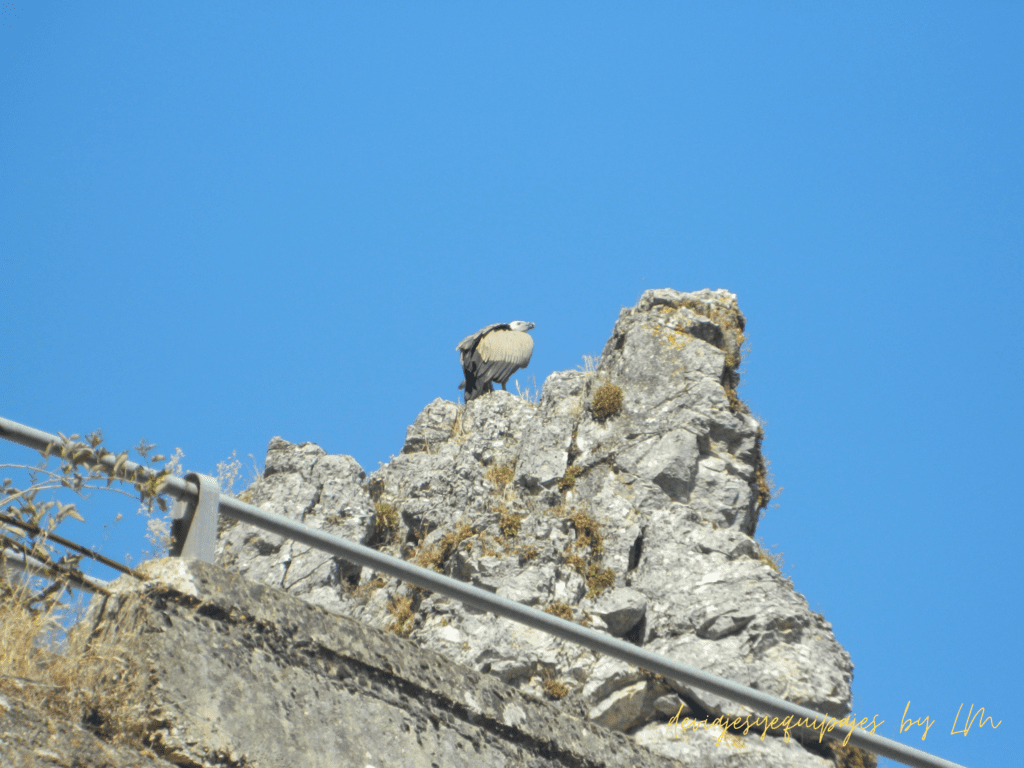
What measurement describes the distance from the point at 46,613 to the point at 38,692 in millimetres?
328

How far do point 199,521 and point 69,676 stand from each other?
570 mm

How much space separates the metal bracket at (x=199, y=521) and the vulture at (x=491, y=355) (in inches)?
515

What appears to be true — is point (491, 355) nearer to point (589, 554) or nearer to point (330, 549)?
point (589, 554)

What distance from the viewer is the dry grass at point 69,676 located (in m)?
2.53

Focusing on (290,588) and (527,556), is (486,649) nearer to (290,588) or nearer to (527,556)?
(527,556)

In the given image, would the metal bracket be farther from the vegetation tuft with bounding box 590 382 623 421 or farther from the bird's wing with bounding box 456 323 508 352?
the bird's wing with bounding box 456 323 508 352

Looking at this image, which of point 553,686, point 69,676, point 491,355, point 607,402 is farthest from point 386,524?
point 69,676

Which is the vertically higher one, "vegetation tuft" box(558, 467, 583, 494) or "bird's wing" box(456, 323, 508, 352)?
"bird's wing" box(456, 323, 508, 352)

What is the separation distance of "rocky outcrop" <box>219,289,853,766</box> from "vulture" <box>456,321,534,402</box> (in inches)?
81.2

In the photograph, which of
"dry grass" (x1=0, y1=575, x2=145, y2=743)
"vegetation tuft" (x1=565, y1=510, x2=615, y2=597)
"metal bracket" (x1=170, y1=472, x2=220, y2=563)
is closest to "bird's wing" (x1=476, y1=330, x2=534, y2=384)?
"vegetation tuft" (x1=565, y1=510, x2=615, y2=597)

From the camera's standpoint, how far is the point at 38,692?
2.53m

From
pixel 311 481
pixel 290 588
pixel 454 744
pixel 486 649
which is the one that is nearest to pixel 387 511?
pixel 311 481

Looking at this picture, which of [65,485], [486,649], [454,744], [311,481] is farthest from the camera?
[311,481]

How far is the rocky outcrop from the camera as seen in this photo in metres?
7.70
